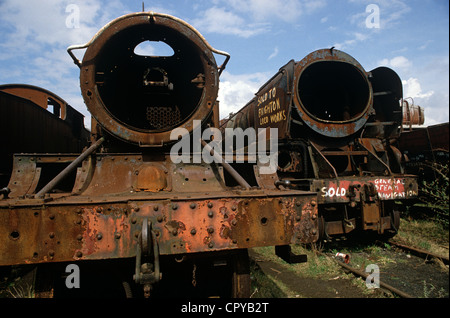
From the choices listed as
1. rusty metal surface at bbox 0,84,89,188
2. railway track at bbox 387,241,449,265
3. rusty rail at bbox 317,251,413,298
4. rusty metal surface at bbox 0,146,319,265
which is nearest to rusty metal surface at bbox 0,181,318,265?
rusty metal surface at bbox 0,146,319,265

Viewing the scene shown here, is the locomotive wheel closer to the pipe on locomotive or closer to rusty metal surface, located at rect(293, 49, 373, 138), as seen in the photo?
the pipe on locomotive

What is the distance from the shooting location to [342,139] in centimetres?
529

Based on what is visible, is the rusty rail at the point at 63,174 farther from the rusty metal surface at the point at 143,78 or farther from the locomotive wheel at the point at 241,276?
the locomotive wheel at the point at 241,276

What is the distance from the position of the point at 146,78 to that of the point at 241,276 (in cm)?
201

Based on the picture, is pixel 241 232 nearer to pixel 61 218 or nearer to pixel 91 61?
pixel 61 218

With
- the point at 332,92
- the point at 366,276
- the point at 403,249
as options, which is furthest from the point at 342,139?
the point at 366,276

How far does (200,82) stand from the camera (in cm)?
277

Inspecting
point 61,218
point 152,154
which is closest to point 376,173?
point 152,154

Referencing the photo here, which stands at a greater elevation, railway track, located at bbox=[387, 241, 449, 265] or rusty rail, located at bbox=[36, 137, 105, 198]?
rusty rail, located at bbox=[36, 137, 105, 198]

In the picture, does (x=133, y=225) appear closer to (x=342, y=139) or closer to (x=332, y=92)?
(x=342, y=139)

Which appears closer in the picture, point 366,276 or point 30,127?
point 366,276

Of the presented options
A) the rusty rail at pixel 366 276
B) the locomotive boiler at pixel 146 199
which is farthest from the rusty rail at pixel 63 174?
the rusty rail at pixel 366 276

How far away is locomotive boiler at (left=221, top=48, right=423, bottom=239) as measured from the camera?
4.46 metres
